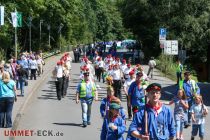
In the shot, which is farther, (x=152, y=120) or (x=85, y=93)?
(x=85, y=93)

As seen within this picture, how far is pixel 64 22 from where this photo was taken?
7381cm

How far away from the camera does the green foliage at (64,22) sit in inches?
2064

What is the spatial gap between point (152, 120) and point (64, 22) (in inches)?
2641

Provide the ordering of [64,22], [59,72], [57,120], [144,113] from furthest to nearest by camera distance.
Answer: [64,22] < [59,72] < [57,120] < [144,113]

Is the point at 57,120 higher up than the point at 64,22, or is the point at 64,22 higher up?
the point at 64,22

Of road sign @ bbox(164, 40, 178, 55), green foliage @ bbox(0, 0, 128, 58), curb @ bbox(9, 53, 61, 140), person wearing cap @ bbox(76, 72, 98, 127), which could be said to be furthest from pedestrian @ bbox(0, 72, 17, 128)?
green foliage @ bbox(0, 0, 128, 58)

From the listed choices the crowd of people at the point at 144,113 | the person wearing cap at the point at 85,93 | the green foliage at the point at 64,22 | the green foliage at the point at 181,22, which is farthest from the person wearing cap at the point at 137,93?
the green foliage at the point at 181,22

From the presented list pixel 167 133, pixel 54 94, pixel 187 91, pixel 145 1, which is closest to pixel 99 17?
pixel 145 1

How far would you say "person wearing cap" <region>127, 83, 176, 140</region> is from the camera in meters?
7.31

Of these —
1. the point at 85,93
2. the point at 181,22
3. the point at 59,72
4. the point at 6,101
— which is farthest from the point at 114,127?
the point at 181,22

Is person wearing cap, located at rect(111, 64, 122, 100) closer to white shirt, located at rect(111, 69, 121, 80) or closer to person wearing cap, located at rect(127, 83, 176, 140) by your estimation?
white shirt, located at rect(111, 69, 121, 80)

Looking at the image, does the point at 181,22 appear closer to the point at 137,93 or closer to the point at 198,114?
the point at 137,93

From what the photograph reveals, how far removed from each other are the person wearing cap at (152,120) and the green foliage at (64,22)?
135 feet

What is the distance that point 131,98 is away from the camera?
16.2 metres
